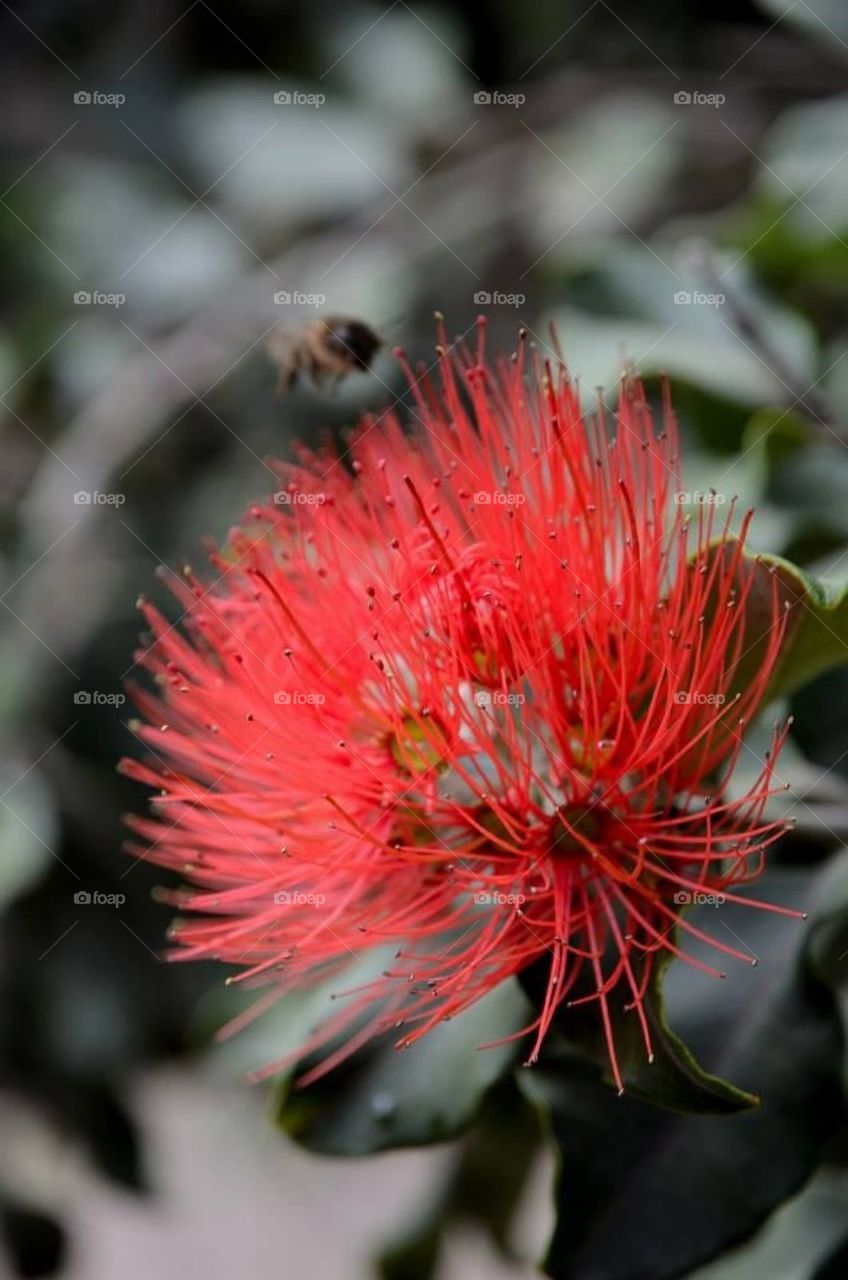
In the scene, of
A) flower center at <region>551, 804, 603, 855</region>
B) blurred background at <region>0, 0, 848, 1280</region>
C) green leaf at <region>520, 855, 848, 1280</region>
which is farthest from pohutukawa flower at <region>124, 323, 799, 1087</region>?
blurred background at <region>0, 0, 848, 1280</region>

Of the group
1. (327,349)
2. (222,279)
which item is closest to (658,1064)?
(327,349)

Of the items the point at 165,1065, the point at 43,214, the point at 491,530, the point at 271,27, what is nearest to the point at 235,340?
the point at 43,214

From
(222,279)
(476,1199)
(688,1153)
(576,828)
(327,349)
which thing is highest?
(222,279)

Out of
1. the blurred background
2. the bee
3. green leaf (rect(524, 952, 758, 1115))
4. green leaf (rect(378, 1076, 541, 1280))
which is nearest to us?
green leaf (rect(524, 952, 758, 1115))

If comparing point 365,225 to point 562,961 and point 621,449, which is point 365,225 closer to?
point 621,449

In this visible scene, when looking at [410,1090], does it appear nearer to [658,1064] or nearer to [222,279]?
[658,1064]

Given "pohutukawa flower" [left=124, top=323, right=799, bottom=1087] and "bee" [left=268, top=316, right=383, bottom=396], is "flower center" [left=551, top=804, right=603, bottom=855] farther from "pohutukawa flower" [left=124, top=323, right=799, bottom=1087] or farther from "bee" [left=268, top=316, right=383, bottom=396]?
"bee" [left=268, top=316, right=383, bottom=396]
